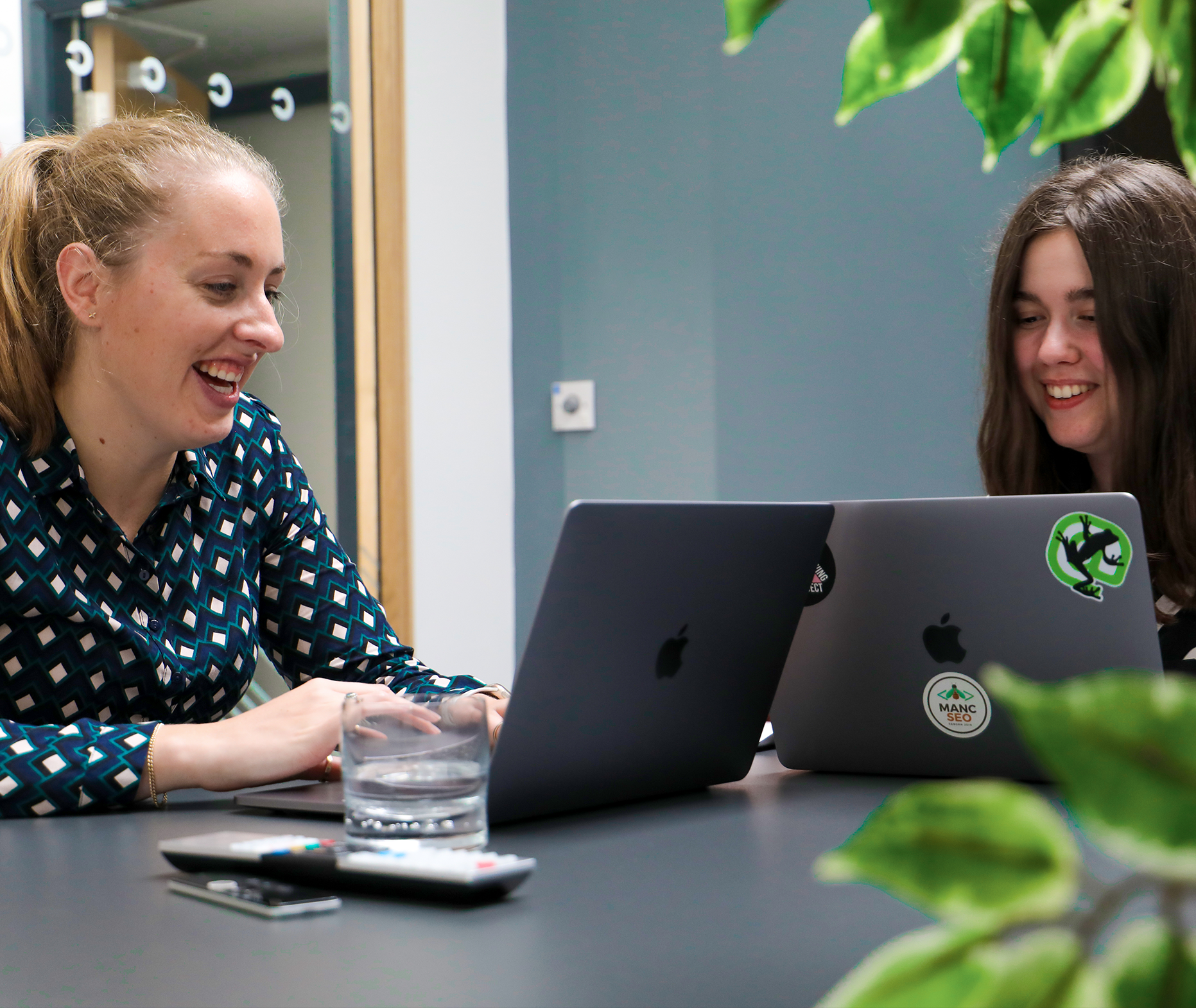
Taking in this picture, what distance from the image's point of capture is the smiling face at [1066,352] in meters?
1.58

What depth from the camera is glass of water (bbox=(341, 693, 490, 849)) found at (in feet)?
2.41

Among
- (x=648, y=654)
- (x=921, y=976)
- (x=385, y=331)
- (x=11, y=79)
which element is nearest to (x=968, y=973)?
(x=921, y=976)

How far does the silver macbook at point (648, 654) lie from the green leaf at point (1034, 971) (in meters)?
0.64

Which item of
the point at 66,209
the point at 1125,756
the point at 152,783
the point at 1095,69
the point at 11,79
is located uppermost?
the point at 11,79

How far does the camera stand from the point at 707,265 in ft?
9.73

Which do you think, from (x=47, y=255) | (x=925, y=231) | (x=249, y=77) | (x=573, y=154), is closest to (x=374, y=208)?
(x=249, y=77)

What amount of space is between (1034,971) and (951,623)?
0.88 m

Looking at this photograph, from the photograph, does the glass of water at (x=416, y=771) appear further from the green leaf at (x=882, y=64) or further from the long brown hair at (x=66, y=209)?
the long brown hair at (x=66, y=209)

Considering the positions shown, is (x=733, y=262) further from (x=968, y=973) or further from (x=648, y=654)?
(x=968, y=973)

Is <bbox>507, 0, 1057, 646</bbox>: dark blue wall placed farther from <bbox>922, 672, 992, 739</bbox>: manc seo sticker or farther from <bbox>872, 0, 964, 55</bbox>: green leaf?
<bbox>872, 0, 964, 55</bbox>: green leaf

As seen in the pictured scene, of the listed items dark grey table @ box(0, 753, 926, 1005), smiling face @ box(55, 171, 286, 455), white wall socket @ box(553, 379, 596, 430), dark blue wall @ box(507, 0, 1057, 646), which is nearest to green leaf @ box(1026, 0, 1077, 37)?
dark grey table @ box(0, 753, 926, 1005)

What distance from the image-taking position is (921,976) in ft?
0.43

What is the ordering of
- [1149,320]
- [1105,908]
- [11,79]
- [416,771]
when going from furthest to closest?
[11,79] → [1149,320] → [416,771] → [1105,908]

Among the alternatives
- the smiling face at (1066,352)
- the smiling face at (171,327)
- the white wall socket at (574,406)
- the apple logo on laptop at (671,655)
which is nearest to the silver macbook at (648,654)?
the apple logo on laptop at (671,655)
